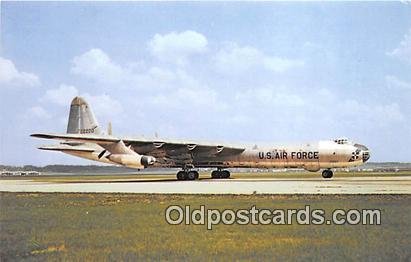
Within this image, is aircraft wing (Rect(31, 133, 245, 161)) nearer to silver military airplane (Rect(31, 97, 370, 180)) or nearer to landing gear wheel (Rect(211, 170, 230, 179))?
silver military airplane (Rect(31, 97, 370, 180))

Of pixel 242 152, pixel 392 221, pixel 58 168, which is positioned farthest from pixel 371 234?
pixel 58 168

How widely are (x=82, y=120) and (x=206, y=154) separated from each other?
12882 mm

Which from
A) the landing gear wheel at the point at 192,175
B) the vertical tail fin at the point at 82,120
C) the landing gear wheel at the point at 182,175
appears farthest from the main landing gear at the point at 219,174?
the vertical tail fin at the point at 82,120

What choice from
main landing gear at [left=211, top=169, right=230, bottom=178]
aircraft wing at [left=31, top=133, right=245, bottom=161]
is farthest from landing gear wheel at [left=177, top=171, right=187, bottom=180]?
main landing gear at [left=211, top=169, right=230, bottom=178]

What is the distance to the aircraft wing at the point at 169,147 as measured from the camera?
Answer: 4106 cm

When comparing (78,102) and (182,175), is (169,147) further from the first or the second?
(78,102)

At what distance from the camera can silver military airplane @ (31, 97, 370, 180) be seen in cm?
4138

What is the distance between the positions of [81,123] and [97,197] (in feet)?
95.3

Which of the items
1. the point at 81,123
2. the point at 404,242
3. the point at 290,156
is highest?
the point at 81,123

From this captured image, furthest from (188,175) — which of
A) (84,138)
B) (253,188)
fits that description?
(253,188)

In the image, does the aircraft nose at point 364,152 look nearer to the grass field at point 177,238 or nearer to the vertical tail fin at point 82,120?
the vertical tail fin at point 82,120

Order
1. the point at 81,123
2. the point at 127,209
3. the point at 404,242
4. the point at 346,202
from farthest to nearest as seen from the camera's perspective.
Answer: the point at 81,123 → the point at 346,202 → the point at 127,209 → the point at 404,242

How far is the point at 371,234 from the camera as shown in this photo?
12719 mm

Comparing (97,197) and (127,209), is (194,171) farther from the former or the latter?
(127,209)
